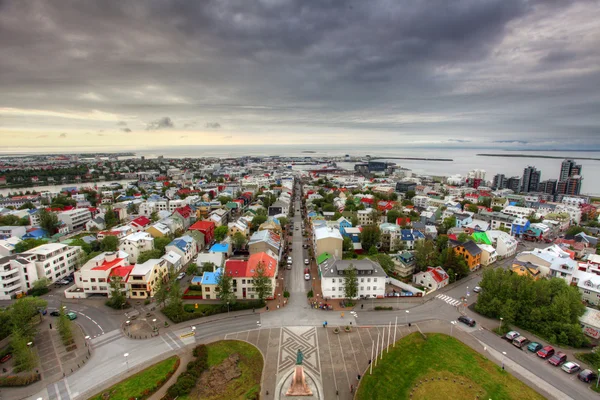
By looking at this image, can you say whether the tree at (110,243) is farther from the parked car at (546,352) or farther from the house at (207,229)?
the parked car at (546,352)

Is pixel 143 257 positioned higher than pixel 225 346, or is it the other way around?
pixel 143 257

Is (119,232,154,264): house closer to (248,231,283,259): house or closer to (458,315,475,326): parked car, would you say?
(248,231,283,259): house

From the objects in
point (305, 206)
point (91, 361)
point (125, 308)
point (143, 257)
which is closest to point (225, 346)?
point (91, 361)

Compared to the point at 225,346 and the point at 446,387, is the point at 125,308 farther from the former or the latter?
the point at 446,387

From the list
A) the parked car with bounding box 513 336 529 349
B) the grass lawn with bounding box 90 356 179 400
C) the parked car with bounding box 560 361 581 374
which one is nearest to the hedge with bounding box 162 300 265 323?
the grass lawn with bounding box 90 356 179 400

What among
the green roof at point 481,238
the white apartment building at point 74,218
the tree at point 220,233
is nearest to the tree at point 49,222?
the white apartment building at point 74,218

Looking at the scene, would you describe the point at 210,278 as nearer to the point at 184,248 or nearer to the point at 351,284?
the point at 184,248

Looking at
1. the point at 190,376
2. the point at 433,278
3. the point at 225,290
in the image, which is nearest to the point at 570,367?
the point at 433,278
